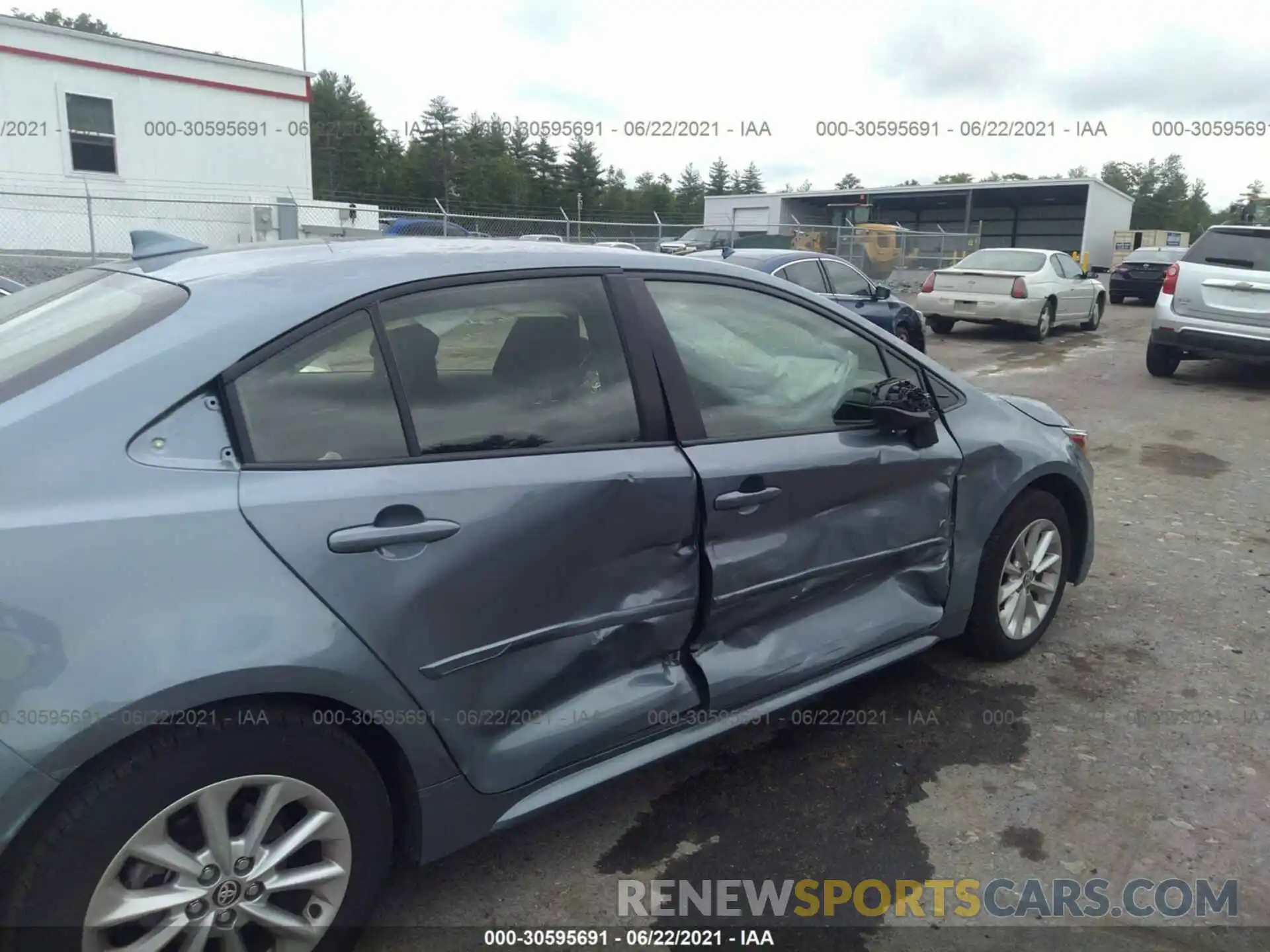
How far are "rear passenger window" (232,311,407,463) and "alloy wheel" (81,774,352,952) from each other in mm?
701

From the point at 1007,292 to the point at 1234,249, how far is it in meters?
4.58

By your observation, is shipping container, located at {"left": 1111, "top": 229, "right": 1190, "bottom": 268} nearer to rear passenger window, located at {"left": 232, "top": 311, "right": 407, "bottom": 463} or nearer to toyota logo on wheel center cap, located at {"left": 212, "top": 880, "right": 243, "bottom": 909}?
rear passenger window, located at {"left": 232, "top": 311, "right": 407, "bottom": 463}

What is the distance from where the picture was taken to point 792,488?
9.56 ft

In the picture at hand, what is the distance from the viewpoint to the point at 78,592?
5.75 ft

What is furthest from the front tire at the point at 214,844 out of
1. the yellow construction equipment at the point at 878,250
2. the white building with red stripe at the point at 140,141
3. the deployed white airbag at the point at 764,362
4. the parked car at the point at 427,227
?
the yellow construction equipment at the point at 878,250

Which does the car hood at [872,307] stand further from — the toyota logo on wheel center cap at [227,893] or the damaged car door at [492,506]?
the toyota logo on wheel center cap at [227,893]

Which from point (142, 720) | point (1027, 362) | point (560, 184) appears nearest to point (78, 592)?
point (142, 720)

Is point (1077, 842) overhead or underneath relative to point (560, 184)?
underneath

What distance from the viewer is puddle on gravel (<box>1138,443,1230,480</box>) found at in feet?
23.7

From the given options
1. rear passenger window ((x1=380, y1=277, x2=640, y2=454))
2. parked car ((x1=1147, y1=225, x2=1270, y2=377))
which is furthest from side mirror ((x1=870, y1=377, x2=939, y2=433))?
parked car ((x1=1147, y1=225, x2=1270, y2=377))

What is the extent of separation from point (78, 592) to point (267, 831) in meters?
0.63

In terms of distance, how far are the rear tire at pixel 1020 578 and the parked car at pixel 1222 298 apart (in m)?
7.60

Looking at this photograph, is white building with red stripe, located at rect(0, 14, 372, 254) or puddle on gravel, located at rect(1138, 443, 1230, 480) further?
white building with red stripe, located at rect(0, 14, 372, 254)

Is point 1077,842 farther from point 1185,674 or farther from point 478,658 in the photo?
point 478,658
